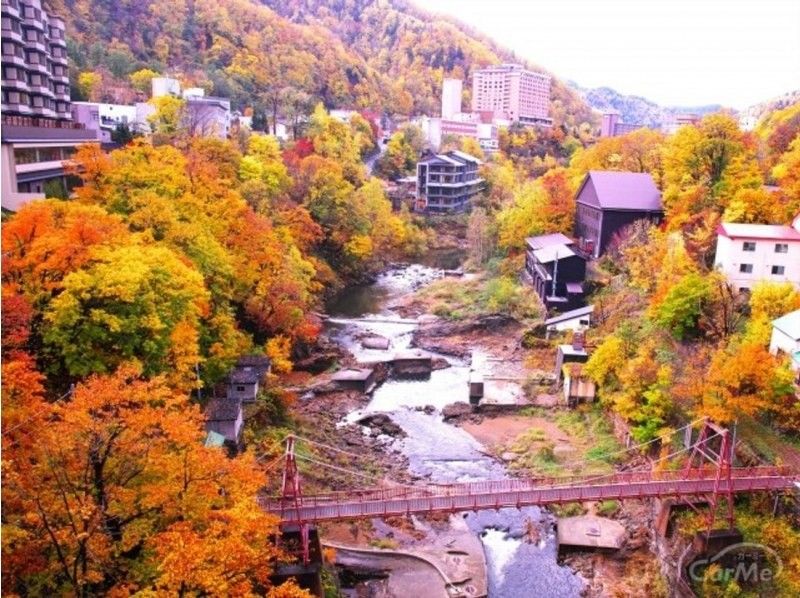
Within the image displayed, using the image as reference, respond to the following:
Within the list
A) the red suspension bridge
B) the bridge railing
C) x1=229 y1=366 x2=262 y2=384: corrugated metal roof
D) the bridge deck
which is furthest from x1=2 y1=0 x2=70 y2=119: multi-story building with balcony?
the bridge deck

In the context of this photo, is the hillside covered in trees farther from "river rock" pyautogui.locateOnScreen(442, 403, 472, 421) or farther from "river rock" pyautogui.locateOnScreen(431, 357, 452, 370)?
"river rock" pyautogui.locateOnScreen(442, 403, 472, 421)

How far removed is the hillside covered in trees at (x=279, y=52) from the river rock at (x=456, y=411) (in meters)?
45.9

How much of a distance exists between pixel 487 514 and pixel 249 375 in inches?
401

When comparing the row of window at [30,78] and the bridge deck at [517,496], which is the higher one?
the row of window at [30,78]

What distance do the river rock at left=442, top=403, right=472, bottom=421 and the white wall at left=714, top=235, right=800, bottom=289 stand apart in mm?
12293

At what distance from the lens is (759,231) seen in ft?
85.8

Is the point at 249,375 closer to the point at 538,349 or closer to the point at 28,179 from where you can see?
the point at 28,179

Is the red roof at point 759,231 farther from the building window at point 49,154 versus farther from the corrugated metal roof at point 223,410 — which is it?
the building window at point 49,154

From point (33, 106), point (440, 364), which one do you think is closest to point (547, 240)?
point (440, 364)

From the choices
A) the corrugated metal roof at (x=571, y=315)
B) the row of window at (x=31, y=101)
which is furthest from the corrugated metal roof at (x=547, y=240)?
the row of window at (x=31, y=101)

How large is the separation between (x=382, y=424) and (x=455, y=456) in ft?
12.6

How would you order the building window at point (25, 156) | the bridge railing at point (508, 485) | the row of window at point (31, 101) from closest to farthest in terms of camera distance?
the bridge railing at point (508, 485), the building window at point (25, 156), the row of window at point (31, 101)

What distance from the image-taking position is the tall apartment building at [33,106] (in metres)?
25.9

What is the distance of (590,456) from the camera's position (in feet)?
78.0
